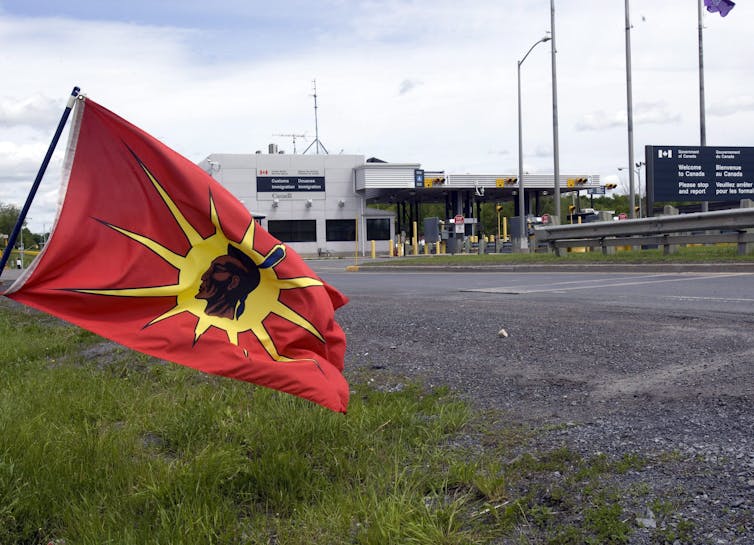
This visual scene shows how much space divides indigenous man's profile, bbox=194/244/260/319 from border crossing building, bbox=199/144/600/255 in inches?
1828

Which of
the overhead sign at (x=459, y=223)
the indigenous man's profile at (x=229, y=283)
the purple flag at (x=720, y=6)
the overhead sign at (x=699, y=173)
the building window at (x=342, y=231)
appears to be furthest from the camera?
the building window at (x=342, y=231)

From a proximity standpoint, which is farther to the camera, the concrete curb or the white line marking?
the concrete curb

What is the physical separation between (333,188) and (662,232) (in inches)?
1427

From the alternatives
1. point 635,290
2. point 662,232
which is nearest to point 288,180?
point 662,232

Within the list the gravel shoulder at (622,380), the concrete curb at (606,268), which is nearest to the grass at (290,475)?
the gravel shoulder at (622,380)

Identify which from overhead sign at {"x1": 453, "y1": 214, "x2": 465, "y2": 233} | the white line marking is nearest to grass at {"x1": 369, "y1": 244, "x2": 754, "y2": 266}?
the white line marking

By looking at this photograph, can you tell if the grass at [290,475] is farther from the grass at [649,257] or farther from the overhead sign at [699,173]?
the overhead sign at [699,173]

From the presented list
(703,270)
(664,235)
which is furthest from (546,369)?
(664,235)

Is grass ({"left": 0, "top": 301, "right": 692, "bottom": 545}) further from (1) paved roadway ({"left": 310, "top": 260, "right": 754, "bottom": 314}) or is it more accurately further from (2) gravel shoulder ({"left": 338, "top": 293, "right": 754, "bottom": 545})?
(1) paved roadway ({"left": 310, "top": 260, "right": 754, "bottom": 314})

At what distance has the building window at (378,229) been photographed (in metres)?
54.2

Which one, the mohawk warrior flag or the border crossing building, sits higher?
the border crossing building

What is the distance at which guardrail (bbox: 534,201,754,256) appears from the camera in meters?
17.0

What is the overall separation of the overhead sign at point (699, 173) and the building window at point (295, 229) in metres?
30.6

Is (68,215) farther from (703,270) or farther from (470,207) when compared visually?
(470,207)
